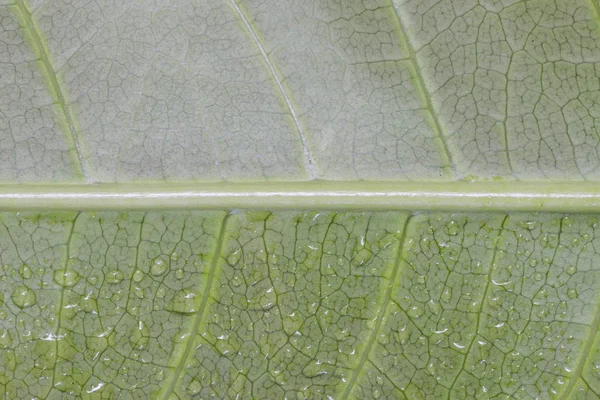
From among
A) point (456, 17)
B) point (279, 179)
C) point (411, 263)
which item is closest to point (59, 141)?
point (279, 179)

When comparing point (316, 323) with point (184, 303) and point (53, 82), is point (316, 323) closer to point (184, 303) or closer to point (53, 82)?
point (184, 303)

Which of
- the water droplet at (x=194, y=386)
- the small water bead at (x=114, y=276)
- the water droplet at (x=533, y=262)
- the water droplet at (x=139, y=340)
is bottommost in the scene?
the water droplet at (x=533, y=262)

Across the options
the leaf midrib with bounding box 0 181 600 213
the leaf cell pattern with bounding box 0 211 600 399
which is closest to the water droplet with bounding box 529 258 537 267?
the leaf cell pattern with bounding box 0 211 600 399

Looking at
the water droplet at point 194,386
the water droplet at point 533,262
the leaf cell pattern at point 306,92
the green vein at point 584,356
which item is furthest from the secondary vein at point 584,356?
the water droplet at point 194,386

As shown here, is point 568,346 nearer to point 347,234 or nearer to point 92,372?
point 347,234

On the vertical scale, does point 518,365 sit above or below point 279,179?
below

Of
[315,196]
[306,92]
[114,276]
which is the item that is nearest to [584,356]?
[315,196]

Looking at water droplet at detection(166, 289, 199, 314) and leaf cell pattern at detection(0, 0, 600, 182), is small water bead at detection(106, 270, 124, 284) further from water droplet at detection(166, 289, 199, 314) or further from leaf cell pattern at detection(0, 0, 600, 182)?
leaf cell pattern at detection(0, 0, 600, 182)

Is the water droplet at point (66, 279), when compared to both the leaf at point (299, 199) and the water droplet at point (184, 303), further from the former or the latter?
the water droplet at point (184, 303)
